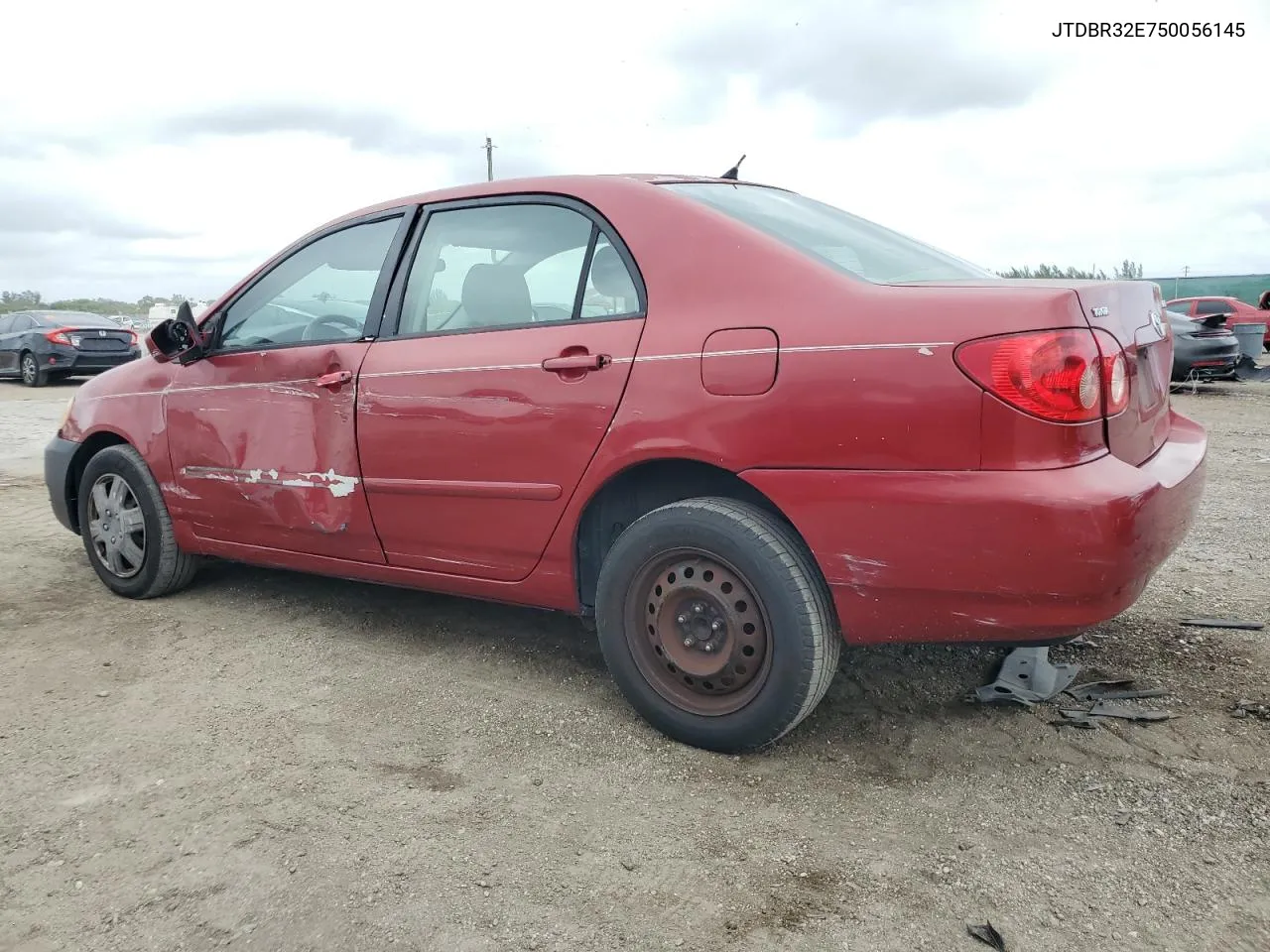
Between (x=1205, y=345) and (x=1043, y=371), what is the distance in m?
12.9

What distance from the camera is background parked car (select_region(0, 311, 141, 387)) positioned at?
1672 centimetres

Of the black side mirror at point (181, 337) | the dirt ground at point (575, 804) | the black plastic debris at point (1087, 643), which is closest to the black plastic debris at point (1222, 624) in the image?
the dirt ground at point (575, 804)

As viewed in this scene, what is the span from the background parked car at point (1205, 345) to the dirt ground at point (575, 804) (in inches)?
422

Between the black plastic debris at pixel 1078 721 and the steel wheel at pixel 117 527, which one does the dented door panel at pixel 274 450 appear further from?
the black plastic debris at pixel 1078 721

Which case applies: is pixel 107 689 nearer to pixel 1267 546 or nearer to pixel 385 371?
pixel 385 371

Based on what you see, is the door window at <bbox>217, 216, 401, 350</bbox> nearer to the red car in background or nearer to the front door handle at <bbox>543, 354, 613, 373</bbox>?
the front door handle at <bbox>543, 354, 613, 373</bbox>

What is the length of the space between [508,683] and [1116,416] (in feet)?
6.49

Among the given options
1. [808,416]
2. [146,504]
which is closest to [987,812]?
[808,416]

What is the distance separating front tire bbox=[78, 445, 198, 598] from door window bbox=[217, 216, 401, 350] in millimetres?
771

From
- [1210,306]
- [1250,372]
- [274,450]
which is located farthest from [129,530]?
[1210,306]

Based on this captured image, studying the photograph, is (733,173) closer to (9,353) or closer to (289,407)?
(289,407)

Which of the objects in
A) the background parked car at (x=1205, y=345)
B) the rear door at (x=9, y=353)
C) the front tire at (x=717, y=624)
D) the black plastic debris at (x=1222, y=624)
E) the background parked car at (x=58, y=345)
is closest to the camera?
the front tire at (x=717, y=624)

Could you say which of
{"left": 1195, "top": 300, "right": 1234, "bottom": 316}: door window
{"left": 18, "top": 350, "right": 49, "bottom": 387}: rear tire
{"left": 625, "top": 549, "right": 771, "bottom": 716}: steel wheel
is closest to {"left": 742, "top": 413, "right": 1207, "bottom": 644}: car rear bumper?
{"left": 625, "top": 549, "right": 771, "bottom": 716}: steel wheel

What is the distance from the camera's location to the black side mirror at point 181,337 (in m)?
3.89
